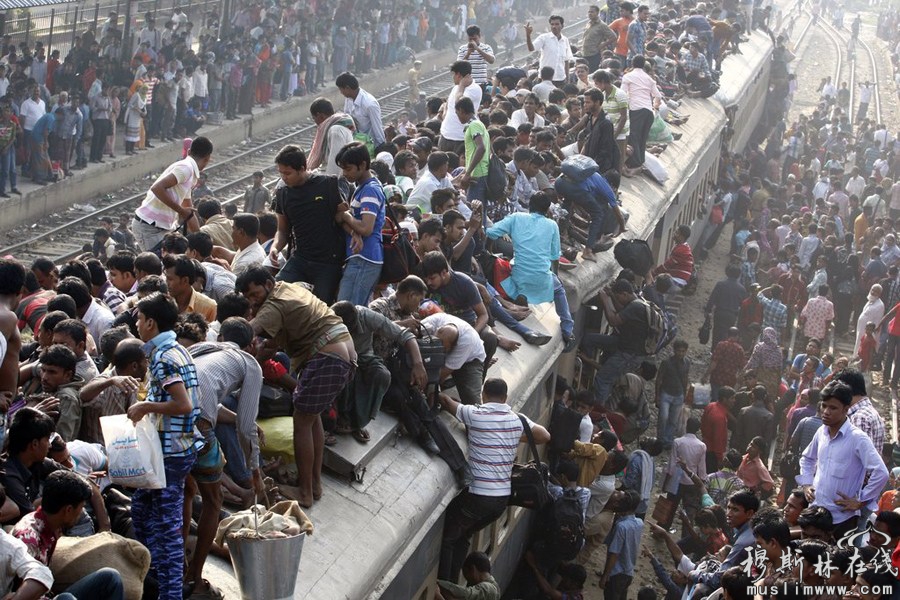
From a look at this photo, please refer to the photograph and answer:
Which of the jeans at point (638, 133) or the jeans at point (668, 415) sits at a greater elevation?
the jeans at point (638, 133)

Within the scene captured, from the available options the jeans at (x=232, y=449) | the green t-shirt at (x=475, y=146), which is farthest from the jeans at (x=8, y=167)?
the jeans at (x=232, y=449)

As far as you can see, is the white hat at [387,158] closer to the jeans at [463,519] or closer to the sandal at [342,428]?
the jeans at [463,519]

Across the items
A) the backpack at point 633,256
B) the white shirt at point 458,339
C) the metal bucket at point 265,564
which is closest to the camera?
the metal bucket at point 265,564

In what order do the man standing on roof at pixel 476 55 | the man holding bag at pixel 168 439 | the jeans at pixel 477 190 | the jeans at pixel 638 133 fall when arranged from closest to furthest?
the man holding bag at pixel 168 439
the jeans at pixel 477 190
the man standing on roof at pixel 476 55
the jeans at pixel 638 133

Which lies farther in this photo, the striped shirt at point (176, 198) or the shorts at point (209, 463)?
the striped shirt at point (176, 198)

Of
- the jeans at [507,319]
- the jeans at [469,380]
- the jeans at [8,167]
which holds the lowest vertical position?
the jeans at [8,167]

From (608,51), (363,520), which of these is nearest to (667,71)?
(608,51)

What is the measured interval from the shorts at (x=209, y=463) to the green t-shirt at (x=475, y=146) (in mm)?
6444

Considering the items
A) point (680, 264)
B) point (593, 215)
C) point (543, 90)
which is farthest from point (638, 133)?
point (593, 215)

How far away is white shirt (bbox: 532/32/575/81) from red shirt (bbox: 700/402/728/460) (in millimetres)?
6668

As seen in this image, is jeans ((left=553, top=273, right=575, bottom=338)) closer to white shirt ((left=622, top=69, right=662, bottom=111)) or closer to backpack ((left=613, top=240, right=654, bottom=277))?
backpack ((left=613, top=240, right=654, bottom=277))

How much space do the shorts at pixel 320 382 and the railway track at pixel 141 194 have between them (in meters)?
11.9

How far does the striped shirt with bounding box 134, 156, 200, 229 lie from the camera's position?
10.3 meters

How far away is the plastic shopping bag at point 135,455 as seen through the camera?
6.35 metres
